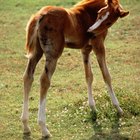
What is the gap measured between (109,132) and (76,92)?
2.16 metres

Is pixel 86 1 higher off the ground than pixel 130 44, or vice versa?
pixel 86 1

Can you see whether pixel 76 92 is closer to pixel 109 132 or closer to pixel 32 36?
pixel 109 132

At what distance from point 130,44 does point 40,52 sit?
5976 mm

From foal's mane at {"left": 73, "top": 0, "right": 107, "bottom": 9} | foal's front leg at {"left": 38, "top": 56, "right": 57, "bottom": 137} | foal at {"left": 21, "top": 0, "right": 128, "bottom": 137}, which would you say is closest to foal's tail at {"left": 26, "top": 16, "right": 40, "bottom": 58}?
foal at {"left": 21, "top": 0, "right": 128, "bottom": 137}

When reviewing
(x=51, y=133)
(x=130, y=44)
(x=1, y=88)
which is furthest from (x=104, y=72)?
(x=130, y=44)

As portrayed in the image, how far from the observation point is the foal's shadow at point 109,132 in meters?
7.08

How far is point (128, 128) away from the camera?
291 inches

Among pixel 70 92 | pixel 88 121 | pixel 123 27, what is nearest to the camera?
pixel 88 121

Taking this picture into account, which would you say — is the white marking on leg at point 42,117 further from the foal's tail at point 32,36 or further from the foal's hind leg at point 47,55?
the foal's tail at point 32,36

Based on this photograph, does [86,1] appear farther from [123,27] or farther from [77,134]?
[123,27]

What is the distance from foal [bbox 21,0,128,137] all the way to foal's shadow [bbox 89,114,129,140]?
368 millimetres

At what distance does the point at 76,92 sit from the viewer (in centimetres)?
935

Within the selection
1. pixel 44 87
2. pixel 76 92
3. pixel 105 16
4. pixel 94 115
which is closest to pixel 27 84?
pixel 44 87

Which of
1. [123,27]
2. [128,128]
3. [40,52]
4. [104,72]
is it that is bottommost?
[123,27]
